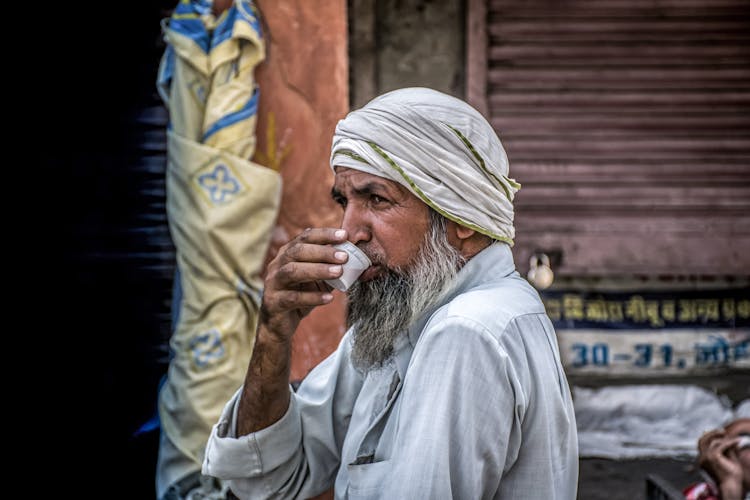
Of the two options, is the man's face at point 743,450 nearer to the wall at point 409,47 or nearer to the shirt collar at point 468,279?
the shirt collar at point 468,279

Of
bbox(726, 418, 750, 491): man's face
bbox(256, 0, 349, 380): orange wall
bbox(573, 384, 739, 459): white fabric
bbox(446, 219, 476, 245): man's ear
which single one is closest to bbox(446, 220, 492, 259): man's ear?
bbox(446, 219, 476, 245): man's ear

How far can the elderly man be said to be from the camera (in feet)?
4.69

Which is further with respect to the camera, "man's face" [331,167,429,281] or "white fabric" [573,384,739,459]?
"white fabric" [573,384,739,459]

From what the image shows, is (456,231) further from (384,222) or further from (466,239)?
(384,222)

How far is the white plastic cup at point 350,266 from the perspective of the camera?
5.56 feet

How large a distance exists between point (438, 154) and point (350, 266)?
31cm

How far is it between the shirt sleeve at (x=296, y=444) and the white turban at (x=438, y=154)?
1.65ft

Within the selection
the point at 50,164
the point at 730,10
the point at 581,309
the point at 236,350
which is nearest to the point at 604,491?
the point at 581,309

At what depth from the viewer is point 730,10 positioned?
13.8 feet

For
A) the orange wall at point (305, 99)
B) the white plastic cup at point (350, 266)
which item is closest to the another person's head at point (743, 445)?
the orange wall at point (305, 99)

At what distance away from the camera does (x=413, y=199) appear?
1765mm

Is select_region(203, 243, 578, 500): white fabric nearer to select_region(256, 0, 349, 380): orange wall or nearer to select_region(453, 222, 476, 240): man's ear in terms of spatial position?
select_region(453, 222, 476, 240): man's ear

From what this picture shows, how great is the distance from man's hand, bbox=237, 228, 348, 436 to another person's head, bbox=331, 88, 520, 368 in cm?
11

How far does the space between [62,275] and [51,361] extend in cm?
42
